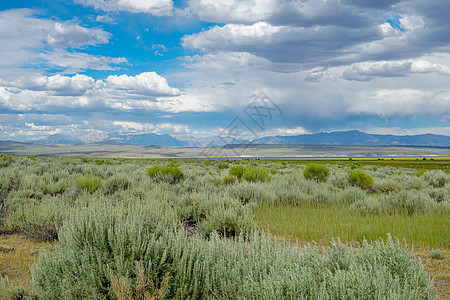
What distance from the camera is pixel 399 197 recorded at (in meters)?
10.6

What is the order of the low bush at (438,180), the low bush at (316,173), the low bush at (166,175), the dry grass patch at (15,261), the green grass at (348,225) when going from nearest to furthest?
the dry grass patch at (15,261) → the green grass at (348,225) → the low bush at (166,175) → the low bush at (438,180) → the low bush at (316,173)

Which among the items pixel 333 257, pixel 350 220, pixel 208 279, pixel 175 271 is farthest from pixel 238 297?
pixel 350 220

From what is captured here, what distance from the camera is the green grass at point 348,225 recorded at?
705 centimetres

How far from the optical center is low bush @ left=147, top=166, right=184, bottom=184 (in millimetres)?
15639

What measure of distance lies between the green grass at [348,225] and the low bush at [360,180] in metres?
6.01

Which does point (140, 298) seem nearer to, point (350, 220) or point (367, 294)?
point (367, 294)

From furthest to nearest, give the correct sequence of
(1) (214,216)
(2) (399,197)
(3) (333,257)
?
1. (2) (399,197)
2. (1) (214,216)
3. (3) (333,257)

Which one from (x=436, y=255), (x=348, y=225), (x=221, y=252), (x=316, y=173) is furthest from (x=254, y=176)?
(x=221, y=252)

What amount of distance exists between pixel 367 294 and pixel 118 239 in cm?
270

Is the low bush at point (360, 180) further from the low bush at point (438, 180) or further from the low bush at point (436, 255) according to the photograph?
the low bush at point (436, 255)

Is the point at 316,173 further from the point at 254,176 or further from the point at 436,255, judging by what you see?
the point at 436,255

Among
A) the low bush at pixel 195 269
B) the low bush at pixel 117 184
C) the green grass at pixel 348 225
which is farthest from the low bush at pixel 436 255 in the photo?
the low bush at pixel 117 184

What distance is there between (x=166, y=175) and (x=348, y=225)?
9.96 metres

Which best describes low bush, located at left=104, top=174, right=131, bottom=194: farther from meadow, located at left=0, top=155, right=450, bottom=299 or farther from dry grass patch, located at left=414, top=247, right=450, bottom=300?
dry grass patch, located at left=414, top=247, right=450, bottom=300
